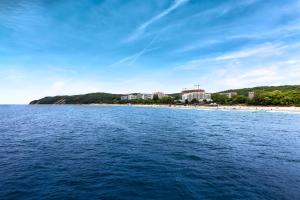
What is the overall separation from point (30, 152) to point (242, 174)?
1048 inches

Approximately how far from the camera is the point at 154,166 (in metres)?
23.8

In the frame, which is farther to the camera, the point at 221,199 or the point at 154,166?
the point at 154,166

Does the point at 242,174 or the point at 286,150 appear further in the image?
the point at 286,150

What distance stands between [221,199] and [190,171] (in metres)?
6.40

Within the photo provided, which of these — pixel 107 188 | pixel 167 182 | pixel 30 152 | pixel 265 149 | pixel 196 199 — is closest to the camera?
pixel 196 199

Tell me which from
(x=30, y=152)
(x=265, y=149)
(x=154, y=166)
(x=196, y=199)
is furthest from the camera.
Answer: (x=265, y=149)

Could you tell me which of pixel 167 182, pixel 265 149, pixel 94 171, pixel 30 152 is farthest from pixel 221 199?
pixel 30 152

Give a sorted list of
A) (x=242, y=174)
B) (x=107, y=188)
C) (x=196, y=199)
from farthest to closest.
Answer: (x=242, y=174) < (x=107, y=188) < (x=196, y=199)

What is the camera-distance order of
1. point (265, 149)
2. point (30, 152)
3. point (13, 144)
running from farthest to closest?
point (13, 144) → point (265, 149) → point (30, 152)

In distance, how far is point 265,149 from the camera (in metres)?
32.4

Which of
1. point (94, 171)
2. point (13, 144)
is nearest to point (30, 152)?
point (13, 144)

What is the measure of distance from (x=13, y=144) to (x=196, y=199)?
32693 mm

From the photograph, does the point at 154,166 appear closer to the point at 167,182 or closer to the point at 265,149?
the point at 167,182

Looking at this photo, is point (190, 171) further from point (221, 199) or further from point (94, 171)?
point (94, 171)
